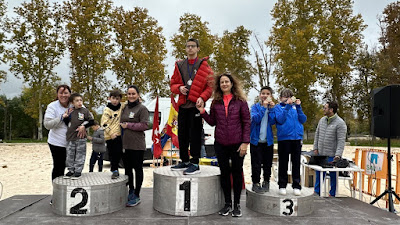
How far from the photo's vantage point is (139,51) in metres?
21.2

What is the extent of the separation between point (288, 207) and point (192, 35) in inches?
783

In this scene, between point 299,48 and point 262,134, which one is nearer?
point 262,134

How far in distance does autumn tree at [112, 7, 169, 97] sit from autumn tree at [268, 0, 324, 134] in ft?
27.8

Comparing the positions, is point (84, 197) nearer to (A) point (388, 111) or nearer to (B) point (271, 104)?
(B) point (271, 104)

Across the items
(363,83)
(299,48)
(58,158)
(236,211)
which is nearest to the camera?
(236,211)

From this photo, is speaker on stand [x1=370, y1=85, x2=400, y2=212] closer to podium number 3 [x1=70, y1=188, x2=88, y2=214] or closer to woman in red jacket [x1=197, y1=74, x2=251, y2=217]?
woman in red jacket [x1=197, y1=74, x2=251, y2=217]

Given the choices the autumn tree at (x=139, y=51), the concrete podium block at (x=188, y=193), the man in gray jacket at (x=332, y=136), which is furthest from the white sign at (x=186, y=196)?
the autumn tree at (x=139, y=51)

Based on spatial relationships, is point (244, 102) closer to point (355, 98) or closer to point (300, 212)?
point (300, 212)

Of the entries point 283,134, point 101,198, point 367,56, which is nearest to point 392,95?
point 283,134

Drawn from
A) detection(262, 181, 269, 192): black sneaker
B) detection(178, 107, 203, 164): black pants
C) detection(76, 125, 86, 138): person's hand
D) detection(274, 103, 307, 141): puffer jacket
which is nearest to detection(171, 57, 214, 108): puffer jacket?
detection(178, 107, 203, 164): black pants

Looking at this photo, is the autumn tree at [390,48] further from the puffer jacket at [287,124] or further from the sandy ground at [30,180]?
the puffer jacket at [287,124]

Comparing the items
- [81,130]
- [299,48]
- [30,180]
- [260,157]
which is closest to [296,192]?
[260,157]

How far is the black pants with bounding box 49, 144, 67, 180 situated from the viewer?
4375mm

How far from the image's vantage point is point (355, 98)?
81.3 ft
